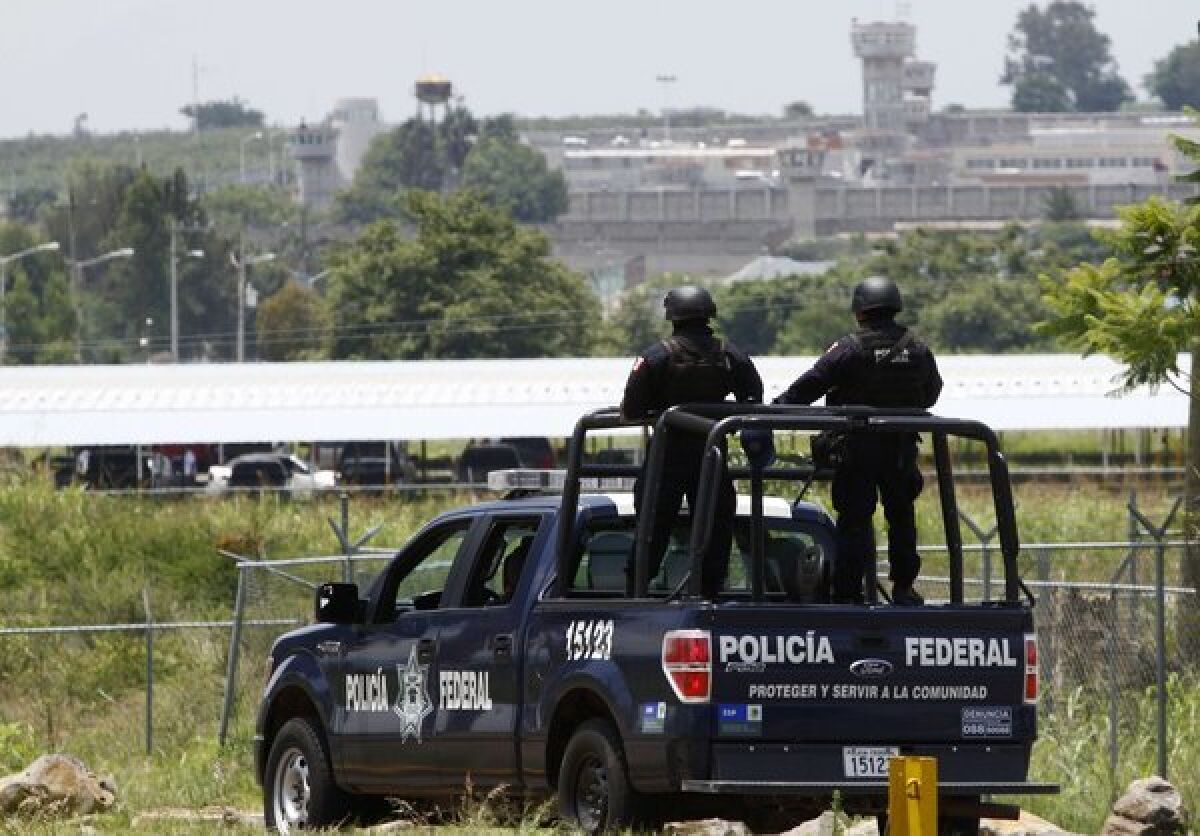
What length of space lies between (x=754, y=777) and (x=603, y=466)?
2099mm

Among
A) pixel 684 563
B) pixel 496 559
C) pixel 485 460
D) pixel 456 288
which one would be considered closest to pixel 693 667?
pixel 684 563

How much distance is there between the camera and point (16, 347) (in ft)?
468

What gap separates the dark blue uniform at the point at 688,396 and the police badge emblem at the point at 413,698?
5.18ft

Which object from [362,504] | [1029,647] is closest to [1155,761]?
[1029,647]

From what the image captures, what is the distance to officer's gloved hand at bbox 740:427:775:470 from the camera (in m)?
12.3

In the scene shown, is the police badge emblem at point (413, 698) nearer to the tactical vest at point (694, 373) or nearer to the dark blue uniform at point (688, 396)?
the dark blue uniform at point (688, 396)

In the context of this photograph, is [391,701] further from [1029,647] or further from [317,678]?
[1029,647]

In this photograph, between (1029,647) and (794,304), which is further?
(794,304)

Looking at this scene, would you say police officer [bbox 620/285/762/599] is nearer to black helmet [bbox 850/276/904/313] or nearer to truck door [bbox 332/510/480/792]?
black helmet [bbox 850/276/904/313]

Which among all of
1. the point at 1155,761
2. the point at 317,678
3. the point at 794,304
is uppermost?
the point at 317,678

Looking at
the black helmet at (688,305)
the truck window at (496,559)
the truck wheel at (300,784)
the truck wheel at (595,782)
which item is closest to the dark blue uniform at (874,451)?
the black helmet at (688,305)

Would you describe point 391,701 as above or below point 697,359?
below

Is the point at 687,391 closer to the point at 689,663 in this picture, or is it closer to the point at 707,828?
the point at 689,663

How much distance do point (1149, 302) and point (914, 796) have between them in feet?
37.0
